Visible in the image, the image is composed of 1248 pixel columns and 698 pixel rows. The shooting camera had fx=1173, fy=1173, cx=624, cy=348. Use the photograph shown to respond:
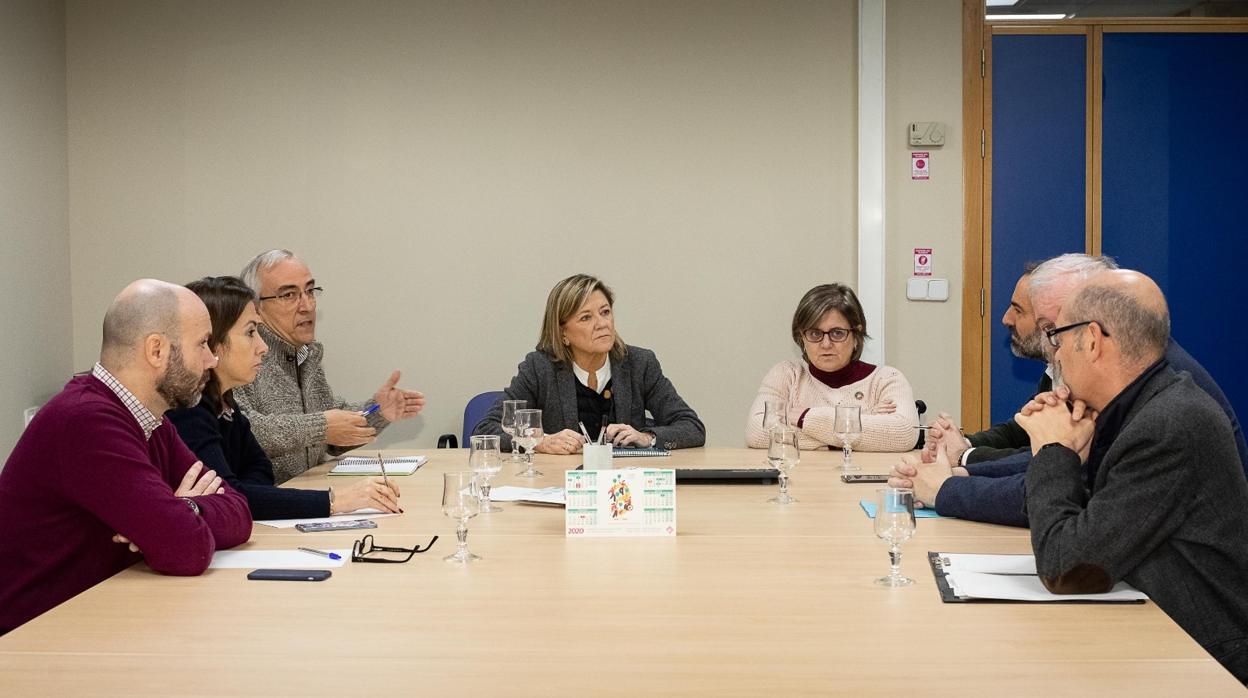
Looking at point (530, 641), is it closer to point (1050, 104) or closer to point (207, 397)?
point (207, 397)

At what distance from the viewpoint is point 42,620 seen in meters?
2.10

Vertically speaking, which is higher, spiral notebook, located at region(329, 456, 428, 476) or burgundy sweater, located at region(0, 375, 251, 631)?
burgundy sweater, located at region(0, 375, 251, 631)

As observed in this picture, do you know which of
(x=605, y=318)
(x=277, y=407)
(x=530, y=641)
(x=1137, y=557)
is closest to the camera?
(x=530, y=641)

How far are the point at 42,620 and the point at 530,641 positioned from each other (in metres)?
0.89

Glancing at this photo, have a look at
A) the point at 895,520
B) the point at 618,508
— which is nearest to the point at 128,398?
the point at 618,508

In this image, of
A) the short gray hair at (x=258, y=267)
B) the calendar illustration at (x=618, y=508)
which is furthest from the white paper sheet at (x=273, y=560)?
the short gray hair at (x=258, y=267)

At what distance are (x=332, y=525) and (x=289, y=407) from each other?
1.52 m

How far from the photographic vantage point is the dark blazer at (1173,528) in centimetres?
219

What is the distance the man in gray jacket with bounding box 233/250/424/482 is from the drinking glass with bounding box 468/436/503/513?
3.61 feet

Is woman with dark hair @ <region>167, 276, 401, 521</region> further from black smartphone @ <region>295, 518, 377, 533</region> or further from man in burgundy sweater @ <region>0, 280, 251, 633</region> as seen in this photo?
man in burgundy sweater @ <region>0, 280, 251, 633</region>

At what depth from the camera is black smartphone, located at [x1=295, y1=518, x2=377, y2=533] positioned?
2896 mm

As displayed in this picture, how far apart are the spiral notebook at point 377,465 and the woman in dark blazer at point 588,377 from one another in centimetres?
45

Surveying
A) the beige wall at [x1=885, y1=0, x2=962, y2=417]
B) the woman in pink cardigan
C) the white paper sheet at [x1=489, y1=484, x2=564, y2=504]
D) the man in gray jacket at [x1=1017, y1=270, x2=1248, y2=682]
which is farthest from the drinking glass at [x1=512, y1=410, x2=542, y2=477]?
the beige wall at [x1=885, y1=0, x2=962, y2=417]

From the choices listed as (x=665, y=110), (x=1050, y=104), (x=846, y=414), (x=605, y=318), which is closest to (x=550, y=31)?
(x=665, y=110)
